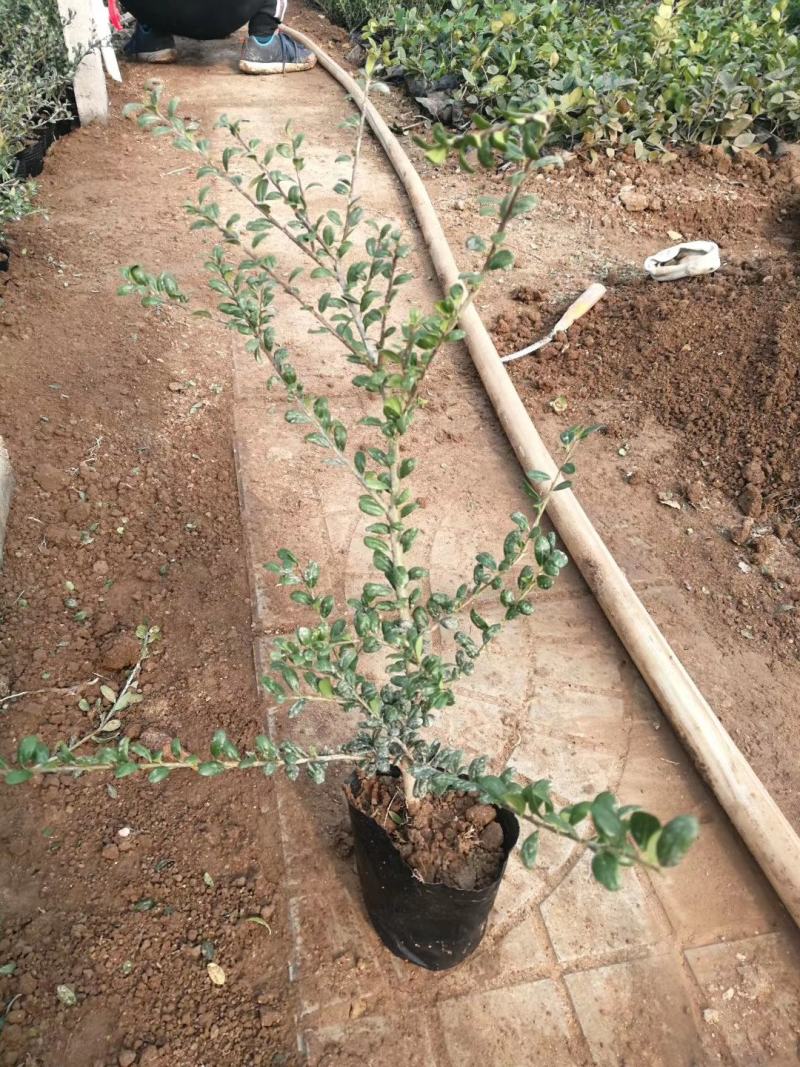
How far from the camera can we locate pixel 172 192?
5.39 meters

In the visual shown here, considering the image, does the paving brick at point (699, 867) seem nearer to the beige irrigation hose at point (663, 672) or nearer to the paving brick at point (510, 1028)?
the beige irrigation hose at point (663, 672)

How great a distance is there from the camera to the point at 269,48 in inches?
289

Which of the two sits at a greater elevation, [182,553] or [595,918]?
[182,553]

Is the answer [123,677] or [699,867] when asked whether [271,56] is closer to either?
[123,677]

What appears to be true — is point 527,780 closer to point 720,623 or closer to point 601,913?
point 601,913

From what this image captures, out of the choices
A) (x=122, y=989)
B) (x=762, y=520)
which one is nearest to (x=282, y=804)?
(x=122, y=989)

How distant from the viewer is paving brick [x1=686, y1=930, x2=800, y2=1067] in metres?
1.97

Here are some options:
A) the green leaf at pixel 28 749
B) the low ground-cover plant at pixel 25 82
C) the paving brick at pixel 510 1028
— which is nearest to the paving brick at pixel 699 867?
the paving brick at pixel 510 1028

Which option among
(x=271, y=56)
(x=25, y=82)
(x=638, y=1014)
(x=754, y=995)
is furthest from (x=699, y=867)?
(x=271, y=56)

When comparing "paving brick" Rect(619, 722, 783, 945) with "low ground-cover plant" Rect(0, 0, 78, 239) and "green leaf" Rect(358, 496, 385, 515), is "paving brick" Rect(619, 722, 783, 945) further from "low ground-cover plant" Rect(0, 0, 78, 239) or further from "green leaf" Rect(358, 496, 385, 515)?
"low ground-cover plant" Rect(0, 0, 78, 239)

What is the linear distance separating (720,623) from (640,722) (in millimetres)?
584

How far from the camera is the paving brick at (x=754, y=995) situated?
6.46 ft

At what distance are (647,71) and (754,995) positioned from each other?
586 cm

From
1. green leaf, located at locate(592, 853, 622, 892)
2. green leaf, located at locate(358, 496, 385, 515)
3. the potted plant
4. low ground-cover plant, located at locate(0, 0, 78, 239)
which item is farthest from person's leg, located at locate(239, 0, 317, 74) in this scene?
green leaf, located at locate(592, 853, 622, 892)
